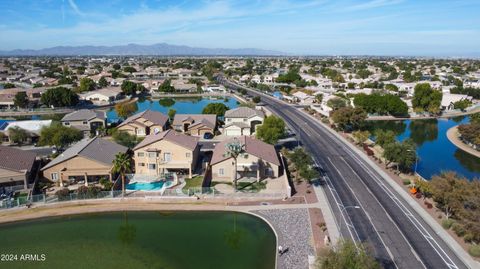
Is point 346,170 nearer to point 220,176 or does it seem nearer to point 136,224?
point 220,176

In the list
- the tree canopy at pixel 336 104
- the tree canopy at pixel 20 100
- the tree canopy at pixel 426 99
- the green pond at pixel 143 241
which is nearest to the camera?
the green pond at pixel 143 241

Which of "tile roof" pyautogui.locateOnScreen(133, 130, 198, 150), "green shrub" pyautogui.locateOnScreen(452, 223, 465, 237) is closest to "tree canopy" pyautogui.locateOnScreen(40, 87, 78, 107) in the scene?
"tile roof" pyautogui.locateOnScreen(133, 130, 198, 150)

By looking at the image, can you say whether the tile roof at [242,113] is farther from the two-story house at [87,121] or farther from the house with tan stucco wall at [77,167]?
the house with tan stucco wall at [77,167]

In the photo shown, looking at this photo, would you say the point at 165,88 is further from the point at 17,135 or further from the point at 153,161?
the point at 153,161

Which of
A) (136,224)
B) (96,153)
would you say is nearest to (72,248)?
(136,224)

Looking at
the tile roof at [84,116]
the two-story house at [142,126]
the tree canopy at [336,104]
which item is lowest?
the two-story house at [142,126]

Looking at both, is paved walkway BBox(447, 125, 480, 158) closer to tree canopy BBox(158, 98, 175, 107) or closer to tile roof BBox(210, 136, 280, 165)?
tile roof BBox(210, 136, 280, 165)

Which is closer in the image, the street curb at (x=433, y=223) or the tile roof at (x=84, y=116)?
the street curb at (x=433, y=223)

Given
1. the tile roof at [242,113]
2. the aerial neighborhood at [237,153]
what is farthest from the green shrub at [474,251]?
the tile roof at [242,113]
